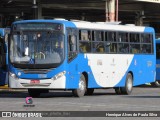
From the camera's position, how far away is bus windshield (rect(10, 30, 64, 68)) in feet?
84.4

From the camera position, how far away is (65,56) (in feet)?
84.5

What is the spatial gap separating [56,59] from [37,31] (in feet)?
4.27

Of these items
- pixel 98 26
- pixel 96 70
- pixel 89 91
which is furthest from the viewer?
pixel 89 91

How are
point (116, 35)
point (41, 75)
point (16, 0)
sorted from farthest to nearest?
point (16, 0) < point (116, 35) < point (41, 75)

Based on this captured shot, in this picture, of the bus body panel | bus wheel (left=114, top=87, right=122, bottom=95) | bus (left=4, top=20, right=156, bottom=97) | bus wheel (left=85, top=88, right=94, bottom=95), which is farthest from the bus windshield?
bus wheel (left=114, top=87, right=122, bottom=95)

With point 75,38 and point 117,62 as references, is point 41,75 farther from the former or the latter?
point 117,62

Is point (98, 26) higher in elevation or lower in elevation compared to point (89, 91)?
higher

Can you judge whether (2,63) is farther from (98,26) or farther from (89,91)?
(98,26)

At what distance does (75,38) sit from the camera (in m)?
26.5

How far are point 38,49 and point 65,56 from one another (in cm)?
105

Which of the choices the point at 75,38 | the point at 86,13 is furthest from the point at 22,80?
the point at 86,13

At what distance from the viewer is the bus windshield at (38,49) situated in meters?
25.7

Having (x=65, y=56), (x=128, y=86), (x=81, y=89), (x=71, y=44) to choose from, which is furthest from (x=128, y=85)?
(x=65, y=56)

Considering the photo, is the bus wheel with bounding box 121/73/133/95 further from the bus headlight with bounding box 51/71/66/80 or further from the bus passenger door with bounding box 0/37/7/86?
the bus passenger door with bounding box 0/37/7/86
